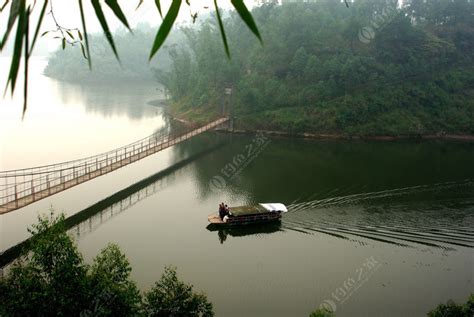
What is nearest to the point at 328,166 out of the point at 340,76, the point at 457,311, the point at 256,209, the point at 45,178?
the point at 256,209

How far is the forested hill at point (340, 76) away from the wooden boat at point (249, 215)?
30.1ft

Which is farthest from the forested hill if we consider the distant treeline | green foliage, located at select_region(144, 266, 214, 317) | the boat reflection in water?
the distant treeline

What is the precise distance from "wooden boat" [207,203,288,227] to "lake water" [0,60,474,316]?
0.61 feet

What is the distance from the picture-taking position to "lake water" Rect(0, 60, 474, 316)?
7.31 m

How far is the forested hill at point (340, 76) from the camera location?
63.0 ft

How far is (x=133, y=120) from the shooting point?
821 inches

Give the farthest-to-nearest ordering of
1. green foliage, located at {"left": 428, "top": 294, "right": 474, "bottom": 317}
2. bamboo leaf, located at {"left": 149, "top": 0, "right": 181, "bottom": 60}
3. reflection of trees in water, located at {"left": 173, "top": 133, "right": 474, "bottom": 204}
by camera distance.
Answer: reflection of trees in water, located at {"left": 173, "top": 133, "right": 474, "bottom": 204} → green foliage, located at {"left": 428, "top": 294, "right": 474, "bottom": 317} → bamboo leaf, located at {"left": 149, "top": 0, "right": 181, "bottom": 60}

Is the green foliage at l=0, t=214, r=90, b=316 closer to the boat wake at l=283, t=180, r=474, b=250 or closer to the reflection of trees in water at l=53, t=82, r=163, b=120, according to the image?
the boat wake at l=283, t=180, r=474, b=250

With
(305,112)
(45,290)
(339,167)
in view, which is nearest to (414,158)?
(339,167)

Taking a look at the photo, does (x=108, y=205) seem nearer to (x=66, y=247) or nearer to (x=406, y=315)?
(x=66, y=247)

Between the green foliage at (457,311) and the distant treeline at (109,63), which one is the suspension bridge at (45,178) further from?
the distant treeline at (109,63)

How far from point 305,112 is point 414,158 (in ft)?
17.4
